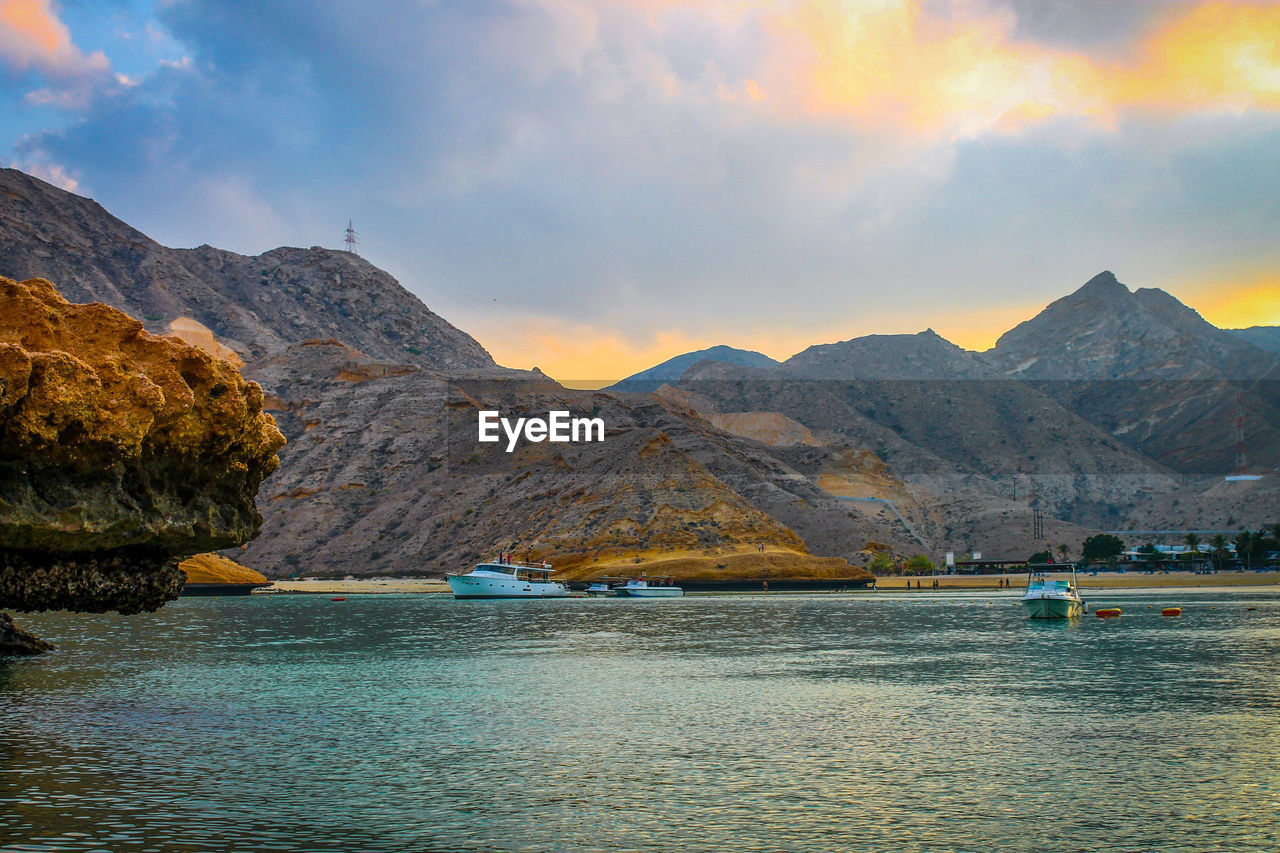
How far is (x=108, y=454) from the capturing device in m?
35.1

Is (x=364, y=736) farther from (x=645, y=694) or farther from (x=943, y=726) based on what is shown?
(x=943, y=726)

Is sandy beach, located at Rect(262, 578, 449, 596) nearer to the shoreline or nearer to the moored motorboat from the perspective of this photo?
the shoreline

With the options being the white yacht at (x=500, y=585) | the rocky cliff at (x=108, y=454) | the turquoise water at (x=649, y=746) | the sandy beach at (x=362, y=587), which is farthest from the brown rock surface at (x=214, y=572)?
the rocky cliff at (x=108, y=454)

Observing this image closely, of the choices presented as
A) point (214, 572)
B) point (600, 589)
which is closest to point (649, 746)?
point (600, 589)

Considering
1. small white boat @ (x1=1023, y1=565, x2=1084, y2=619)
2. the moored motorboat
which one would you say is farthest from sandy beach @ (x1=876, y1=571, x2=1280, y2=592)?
small white boat @ (x1=1023, y1=565, x2=1084, y2=619)

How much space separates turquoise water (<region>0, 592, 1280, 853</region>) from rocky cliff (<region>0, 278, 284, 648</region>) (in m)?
4.83

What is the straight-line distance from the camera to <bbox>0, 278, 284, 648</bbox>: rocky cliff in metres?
32.4

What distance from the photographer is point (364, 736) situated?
31.6 meters

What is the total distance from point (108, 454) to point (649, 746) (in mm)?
19999

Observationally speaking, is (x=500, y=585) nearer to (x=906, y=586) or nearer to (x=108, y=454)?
(x=906, y=586)

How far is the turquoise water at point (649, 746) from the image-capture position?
67.9ft

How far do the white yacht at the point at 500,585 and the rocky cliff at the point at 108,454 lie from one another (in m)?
89.1

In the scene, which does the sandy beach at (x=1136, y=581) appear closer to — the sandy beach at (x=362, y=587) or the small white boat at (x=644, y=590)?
the small white boat at (x=644, y=590)

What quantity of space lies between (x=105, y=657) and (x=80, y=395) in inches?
1114
